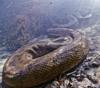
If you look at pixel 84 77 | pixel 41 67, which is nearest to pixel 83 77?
pixel 84 77

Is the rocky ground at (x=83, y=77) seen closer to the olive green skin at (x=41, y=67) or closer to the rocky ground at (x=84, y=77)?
the rocky ground at (x=84, y=77)

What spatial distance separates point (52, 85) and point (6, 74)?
1.07 metres

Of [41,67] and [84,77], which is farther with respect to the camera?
[84,77]

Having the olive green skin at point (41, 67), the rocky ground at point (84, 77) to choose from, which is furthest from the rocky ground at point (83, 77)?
the olive green skin at point (41, 67)

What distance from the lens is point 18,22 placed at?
35.0ft

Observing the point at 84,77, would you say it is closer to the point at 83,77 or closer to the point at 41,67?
the point at 83,77

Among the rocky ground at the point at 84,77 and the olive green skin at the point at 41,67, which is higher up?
the olive green skin at the point at 41,67

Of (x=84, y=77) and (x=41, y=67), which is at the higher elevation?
(x=41, y=67)

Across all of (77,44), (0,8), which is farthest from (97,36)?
(0,8)

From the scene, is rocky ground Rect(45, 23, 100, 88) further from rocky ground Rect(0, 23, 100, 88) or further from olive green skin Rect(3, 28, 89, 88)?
olive green skin Rect(3, 28, 89, 88)

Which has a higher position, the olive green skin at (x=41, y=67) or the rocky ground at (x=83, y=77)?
the olive green skin at (x=41, y=67)

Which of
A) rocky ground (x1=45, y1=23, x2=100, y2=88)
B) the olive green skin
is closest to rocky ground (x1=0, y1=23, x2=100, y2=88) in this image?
rocky ground (x1=45, y1=23, x2=100, y2=88)

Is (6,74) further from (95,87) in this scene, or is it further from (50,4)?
(50,4)

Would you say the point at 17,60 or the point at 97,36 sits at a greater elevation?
the point at 17,60
